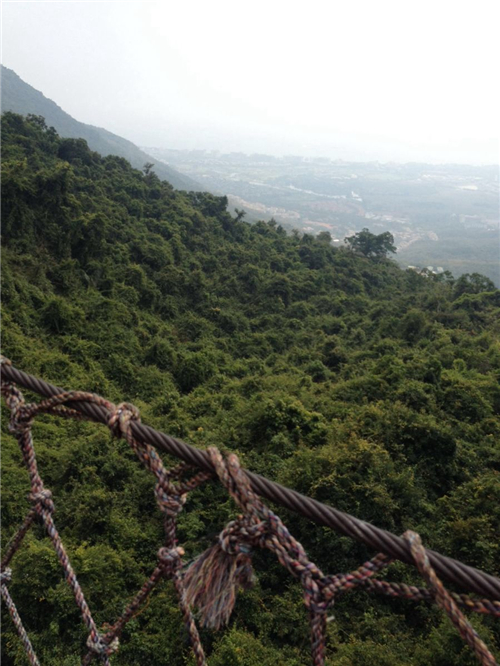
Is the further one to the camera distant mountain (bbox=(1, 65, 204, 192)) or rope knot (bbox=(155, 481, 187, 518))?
distant mountain (bbox=(1, 65, 204, 192))

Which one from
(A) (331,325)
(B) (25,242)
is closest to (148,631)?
(B) (25,242)

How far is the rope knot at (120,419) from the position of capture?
47.1 inches

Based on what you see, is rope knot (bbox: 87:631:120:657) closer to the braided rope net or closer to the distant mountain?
the braided rope net

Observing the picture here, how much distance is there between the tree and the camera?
34.7 metres

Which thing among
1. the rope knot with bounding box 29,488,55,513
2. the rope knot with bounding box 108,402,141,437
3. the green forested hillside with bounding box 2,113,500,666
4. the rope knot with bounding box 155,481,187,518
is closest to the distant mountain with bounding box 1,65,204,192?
the green forested hillside with bounding box 2,113,500,666

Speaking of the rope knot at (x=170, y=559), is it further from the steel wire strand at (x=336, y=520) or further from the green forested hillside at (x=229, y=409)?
the green forested hillside at (x=229, y=409)

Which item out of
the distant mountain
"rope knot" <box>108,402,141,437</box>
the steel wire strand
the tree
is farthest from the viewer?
the distant mountain

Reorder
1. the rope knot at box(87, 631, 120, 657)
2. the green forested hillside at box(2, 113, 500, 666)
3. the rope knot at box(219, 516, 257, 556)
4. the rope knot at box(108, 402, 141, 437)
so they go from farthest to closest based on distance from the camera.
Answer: the green forested hillside at box(2, 113, 500, 666), the rope knot at box(87, 631, 120, 657), the rope knot at box(108, 402, 141, 437), the rope knot at box(219, 516, 257, 556)

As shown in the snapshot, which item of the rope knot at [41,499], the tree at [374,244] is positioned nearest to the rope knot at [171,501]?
the rope knot at [41,499]

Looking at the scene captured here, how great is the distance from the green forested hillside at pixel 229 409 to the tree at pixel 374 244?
990 cm

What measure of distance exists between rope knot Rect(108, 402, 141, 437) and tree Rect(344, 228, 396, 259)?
36230 millimetres

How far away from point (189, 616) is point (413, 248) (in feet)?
231

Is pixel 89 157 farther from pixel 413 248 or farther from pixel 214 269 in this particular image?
pixel 413 248

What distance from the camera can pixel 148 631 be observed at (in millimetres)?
4691
